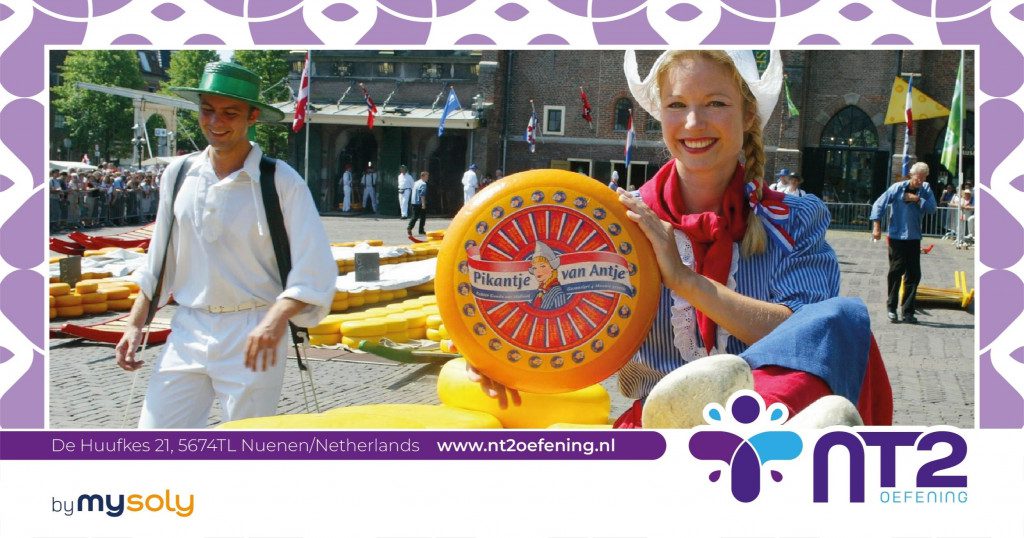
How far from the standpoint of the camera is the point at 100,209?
2517cm

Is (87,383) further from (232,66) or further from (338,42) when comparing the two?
(338,42)

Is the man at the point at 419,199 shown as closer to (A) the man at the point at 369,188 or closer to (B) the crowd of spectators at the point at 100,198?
(A) the man at the point at 369,188

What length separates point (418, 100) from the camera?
15.5 meters

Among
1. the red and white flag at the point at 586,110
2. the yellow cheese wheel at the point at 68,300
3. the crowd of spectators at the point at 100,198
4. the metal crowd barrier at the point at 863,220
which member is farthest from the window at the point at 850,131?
the yellow cheese wheel at the point at 68,300

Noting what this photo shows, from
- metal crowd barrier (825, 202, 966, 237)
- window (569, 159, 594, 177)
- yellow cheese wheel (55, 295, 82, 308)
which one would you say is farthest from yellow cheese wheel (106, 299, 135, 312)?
window (569, 159, 594, 177)

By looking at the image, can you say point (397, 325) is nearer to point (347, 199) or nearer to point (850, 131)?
point (347, 199)

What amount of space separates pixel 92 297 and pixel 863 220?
24932mm

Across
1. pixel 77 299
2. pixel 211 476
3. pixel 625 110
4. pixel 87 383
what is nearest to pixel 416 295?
pixel 77 299

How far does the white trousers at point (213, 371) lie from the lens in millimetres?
3578

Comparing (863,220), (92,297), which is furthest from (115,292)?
(863,220)

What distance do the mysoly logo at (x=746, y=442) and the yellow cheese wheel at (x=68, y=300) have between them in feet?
31.7

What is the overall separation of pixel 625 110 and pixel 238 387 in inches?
1376

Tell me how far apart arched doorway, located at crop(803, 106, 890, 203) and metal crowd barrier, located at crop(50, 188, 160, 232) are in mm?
22082

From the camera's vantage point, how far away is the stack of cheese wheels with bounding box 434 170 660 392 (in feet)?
8.49
